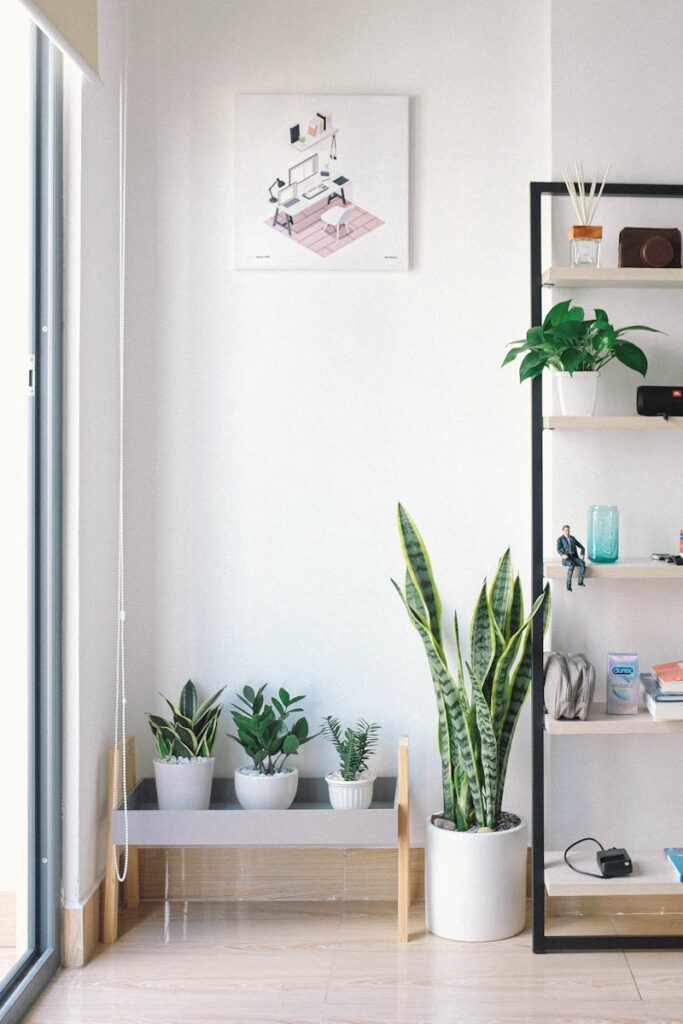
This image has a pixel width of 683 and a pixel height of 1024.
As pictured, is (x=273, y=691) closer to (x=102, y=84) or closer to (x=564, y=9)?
(x=102, y=84)

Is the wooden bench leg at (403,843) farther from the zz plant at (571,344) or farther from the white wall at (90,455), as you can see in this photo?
the zz plant at (571,344)

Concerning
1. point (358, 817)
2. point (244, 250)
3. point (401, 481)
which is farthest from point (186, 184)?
point (358, 817)

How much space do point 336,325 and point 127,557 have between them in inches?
33.2

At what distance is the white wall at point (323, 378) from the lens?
106 inches

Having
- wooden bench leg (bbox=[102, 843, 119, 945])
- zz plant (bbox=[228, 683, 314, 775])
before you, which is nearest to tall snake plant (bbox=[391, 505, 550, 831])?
zz plant (bbox=[228, 683, 314, 775])

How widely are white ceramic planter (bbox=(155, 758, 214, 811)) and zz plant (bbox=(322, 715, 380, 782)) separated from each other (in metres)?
0.35

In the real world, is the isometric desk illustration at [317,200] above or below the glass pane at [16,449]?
above

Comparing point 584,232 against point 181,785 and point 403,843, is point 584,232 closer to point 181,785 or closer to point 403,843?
point 403,843

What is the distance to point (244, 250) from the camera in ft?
8.83

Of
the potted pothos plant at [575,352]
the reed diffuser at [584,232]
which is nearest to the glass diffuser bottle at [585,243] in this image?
the reed diffuser at [584,232]

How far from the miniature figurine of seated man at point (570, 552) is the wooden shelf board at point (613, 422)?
0.24m

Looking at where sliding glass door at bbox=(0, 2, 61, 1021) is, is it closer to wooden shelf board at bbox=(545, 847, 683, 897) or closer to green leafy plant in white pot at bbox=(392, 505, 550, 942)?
green leafy plant in white pot at bbox=(392, 505, 550, 942)

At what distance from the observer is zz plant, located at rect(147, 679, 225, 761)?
2568mm

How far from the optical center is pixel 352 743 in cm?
255
